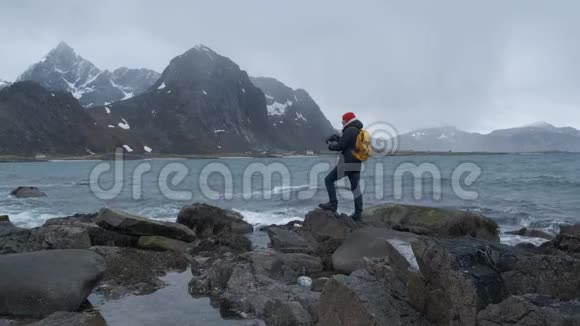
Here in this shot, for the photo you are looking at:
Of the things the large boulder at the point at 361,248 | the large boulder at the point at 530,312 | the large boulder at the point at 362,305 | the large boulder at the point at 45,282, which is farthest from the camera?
the large boulder at the point at 361,248

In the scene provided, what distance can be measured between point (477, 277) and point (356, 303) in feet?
4.61

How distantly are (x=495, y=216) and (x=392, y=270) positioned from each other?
18092 millimetres

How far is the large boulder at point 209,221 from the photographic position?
54.6 feet

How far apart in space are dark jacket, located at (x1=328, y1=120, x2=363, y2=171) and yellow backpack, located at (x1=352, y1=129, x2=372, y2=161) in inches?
3.4

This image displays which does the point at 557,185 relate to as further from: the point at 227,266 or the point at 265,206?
the point at 227,266

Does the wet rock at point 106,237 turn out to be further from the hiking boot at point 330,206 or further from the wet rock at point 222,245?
the hiking boot at point 330,206

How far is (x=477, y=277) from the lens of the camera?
4.95 metres

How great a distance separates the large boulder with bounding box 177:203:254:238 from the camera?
1664 cm

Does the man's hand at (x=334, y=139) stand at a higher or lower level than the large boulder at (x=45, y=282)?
higher

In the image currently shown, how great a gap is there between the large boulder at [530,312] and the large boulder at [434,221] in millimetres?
9486

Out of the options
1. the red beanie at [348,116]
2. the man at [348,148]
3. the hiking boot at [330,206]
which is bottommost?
the hiking boot at [330,206]

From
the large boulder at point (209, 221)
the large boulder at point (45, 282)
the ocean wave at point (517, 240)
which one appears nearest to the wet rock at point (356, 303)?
the large boulder at point (45, 282)

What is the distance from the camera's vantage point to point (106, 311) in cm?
755

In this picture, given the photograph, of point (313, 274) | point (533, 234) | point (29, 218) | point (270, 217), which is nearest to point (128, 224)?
point (313, 274)
